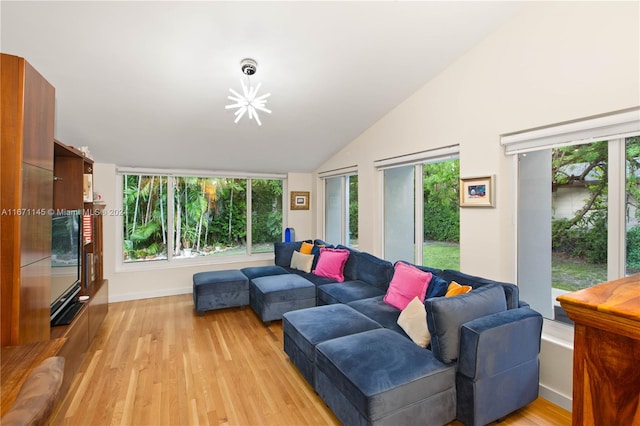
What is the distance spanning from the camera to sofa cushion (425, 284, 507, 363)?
194cm

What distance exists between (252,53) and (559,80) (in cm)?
237

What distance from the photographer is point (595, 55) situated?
78.4 inches

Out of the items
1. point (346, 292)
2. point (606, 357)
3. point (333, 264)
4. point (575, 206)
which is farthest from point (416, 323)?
point (333, 264)

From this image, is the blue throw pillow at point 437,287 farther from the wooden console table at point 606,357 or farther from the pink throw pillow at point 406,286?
the wooden console table at point 606,357

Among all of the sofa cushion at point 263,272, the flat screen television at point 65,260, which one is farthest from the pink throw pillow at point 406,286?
the flat screen television at point 65,260

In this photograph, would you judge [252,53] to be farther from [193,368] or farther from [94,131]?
[193,368]

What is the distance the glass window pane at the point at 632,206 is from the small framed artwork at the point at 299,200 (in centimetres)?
450

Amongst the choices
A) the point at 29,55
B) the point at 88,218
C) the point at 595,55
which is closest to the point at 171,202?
the point at 88,218

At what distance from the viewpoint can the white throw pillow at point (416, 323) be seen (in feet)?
7.18

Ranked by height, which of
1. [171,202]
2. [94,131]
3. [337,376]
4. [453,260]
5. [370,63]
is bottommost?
[337,376]

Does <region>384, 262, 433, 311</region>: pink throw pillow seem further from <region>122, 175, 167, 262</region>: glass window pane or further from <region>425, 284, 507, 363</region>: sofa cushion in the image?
<region>122, 175, 167, 262</region>: glass window pane

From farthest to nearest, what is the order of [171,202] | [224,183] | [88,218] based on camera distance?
[224,183] < [171,202] < [88,218]

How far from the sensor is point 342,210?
5176mm

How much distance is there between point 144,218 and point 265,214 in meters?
1.99
